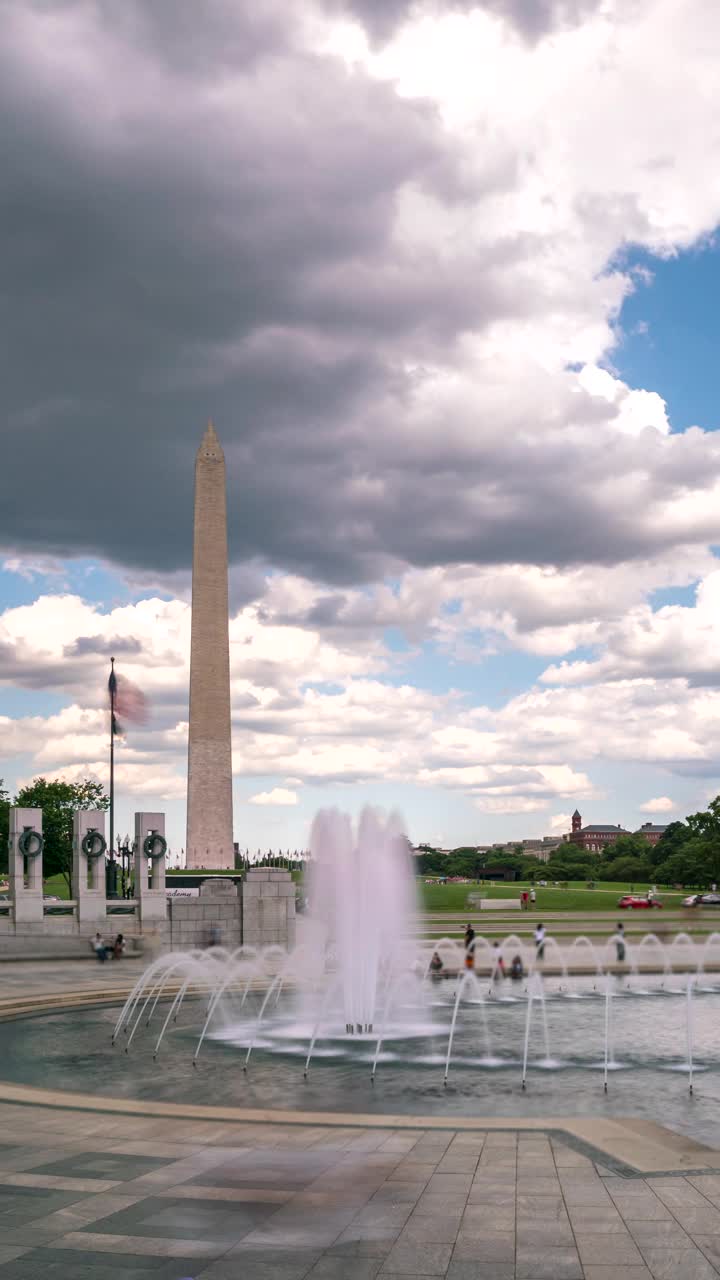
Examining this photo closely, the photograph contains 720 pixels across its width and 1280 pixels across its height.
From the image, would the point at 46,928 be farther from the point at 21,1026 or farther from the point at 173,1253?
the point at 173,1253

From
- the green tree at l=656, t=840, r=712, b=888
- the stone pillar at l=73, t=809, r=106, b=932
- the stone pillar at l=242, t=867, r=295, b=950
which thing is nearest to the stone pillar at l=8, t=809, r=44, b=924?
the stone pillar at l=73, t=809, r=106, b=932

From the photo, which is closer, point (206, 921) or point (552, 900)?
point (206, 921)

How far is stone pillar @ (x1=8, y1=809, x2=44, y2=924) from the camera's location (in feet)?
143

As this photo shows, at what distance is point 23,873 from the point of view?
1793 inches

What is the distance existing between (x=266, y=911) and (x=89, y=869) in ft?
28.9

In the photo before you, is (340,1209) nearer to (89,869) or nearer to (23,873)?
(23,873)

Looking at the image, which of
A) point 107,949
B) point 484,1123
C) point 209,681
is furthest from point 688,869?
point 484,1123

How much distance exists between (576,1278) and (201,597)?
A: 64.4m

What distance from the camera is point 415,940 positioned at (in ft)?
145

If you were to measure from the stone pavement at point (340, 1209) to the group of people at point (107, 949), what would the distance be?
2717 cm

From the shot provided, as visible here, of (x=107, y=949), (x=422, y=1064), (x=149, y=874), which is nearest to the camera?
(x=422, y=1064)

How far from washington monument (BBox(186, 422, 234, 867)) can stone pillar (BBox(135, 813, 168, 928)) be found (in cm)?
2396

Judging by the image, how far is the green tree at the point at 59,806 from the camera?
93688 mm

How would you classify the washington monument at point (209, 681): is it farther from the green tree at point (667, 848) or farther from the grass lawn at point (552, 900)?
the green tree at point (667, 848)
